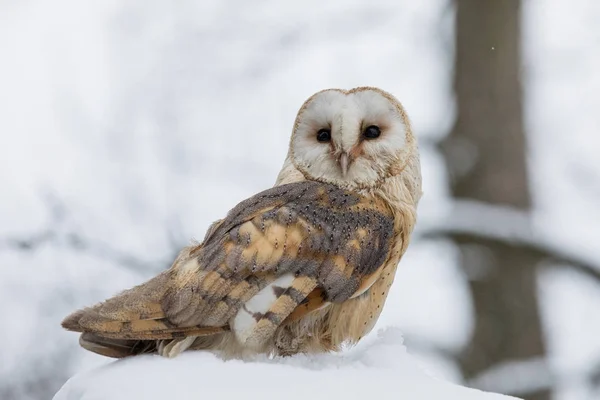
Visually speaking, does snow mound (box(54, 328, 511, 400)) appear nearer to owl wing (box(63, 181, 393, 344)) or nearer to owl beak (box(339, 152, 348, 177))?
owl wing (box(63, 181, 393, 344))

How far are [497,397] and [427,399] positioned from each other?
0.27 metres

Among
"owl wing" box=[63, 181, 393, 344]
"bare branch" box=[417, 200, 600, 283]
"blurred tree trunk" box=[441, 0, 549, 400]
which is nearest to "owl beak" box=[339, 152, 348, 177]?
"owl wing" box=[63, 181, 393, 344]

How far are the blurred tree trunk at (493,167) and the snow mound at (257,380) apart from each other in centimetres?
Result: 439

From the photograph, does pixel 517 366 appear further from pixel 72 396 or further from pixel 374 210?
pixel 72 396

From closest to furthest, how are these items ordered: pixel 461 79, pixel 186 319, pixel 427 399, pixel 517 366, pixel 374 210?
pixel 427 399, pixel 186 319, pixel 374 210, pixel 517 366, pixel 461 79

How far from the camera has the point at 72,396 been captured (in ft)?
10.1

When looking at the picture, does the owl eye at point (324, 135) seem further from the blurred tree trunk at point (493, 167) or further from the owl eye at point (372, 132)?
the blurred tree trunk at point (493, 167)

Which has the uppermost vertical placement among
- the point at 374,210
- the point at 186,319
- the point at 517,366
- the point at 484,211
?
the point at 374,210

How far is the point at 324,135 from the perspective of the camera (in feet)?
13.1

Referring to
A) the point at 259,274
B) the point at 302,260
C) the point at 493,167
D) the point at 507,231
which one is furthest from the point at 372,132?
the point at 493,167

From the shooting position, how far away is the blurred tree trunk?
24.8 feet

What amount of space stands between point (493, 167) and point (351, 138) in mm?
4294

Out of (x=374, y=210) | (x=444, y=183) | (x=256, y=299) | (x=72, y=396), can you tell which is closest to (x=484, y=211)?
(x=444, y=183)

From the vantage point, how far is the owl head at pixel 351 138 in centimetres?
389
